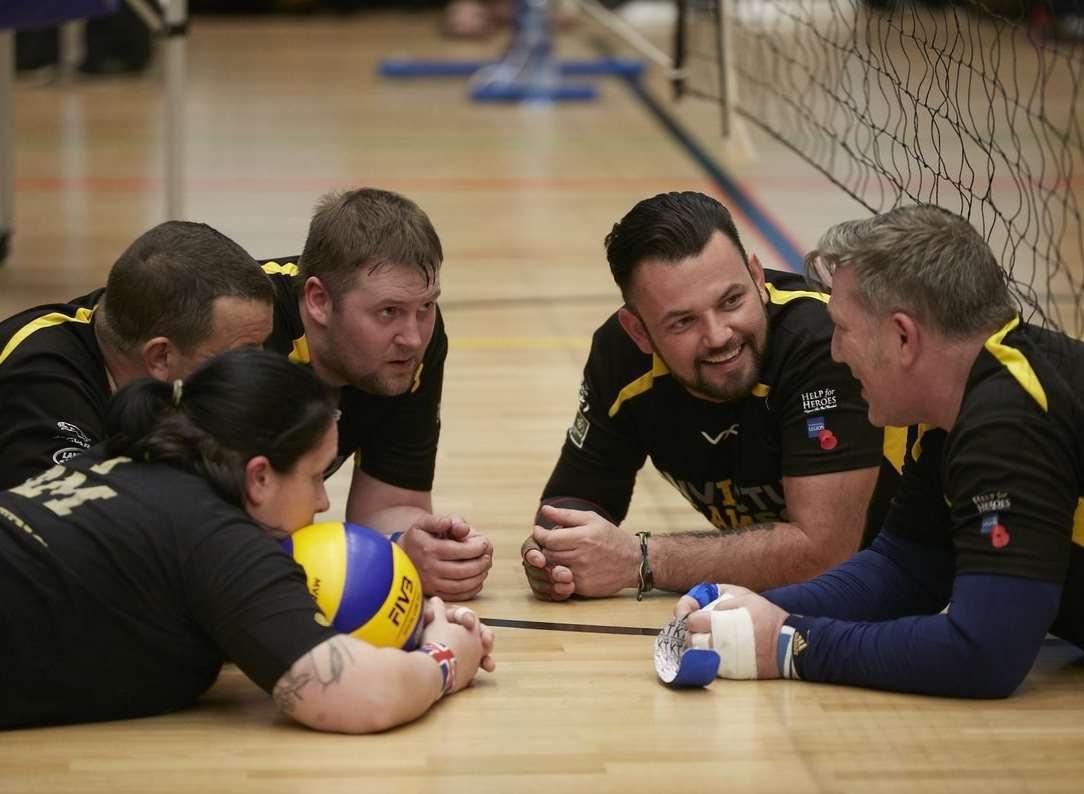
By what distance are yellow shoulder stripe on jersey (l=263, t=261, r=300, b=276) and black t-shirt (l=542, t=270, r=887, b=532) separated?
2.86 feet

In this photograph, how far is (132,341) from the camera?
3.91 metres

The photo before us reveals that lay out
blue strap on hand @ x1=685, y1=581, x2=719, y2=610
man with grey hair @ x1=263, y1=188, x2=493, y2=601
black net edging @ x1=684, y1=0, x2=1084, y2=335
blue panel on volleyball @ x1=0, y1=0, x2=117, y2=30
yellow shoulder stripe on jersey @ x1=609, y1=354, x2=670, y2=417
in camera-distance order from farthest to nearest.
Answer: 1. black net edging @ x1=684, y1=0, x2=1084, y2=335
2. blue panel on volleyball @ x1=0, y1=0, x2=117, y2=30
3. yellow shoulder stripe on jersey @ x1=609, y1=354, x2=670, y2=417
4. man with grey hair @ x1=263, y1=188, x2=493, y2=601
5. blue strap on hand @ x1=685, y1=581, x2=719, y2=610

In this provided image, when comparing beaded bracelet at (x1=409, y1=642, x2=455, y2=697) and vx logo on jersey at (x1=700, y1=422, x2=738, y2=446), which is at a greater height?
vx logo on jersey at (x1=700, y1=422, x2=738, y2=446)

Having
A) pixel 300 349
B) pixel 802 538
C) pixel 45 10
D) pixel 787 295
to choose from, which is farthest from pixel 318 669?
pixel 45 10

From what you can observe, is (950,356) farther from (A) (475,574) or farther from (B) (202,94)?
(B) (202,94)

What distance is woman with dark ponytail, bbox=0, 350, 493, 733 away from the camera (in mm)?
3186

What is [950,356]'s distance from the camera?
11.4 ft

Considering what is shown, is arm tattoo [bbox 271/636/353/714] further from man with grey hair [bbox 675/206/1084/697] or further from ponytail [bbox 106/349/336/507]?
man with grey hair [bbox 675/206/1084/697]

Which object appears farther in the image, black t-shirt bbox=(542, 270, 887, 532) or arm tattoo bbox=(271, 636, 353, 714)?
black t-shirt bbox=(542, 270, 887, 532)

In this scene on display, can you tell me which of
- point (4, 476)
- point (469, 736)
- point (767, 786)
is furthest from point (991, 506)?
point (4, 476)

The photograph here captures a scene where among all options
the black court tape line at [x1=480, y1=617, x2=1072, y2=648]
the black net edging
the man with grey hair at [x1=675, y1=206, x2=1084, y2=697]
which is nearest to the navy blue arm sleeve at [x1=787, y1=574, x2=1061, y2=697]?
the man with grey hair at [x1=675, y1=206, x2=1084, y2=697]

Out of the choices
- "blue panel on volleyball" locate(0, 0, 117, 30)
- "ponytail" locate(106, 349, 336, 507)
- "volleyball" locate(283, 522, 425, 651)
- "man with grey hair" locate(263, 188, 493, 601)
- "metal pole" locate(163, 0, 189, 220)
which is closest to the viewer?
"ponytail" locate(106, 349, 336, 507)

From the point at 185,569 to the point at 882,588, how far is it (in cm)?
165

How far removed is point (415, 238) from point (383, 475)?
0.79 metres
